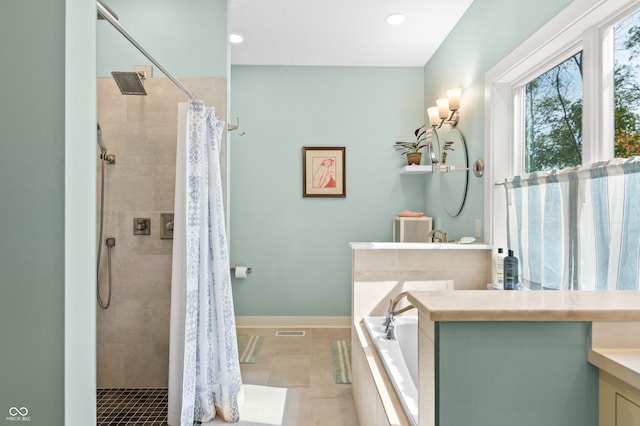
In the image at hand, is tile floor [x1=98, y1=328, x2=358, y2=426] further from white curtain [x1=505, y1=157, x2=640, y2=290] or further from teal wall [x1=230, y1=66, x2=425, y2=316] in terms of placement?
→ white curtain [x1=505, y1=157, x2=640, y2=290]

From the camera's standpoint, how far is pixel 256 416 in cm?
224

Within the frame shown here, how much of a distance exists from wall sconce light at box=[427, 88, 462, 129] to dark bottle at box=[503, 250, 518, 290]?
132 cm

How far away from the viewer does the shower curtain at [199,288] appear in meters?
2.03

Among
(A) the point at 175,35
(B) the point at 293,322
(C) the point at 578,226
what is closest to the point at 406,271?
(C) the point at 578,226

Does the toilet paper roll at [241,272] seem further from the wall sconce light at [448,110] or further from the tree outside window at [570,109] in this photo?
the tree outside window at [570,109]

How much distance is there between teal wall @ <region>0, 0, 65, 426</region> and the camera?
0.87 meters

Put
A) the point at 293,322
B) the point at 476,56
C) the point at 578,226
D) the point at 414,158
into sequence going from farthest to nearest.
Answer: the point at 293,322 → the point at 414,158 → the point at 476,56 → the point at 578,226

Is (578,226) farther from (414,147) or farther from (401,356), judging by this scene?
(414,147)

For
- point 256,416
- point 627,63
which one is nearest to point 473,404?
point 627,63

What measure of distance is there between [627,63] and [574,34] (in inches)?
12.9

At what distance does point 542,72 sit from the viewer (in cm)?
224

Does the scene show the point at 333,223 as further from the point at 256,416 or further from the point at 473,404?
the point at 473,404

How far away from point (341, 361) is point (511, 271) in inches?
58.9

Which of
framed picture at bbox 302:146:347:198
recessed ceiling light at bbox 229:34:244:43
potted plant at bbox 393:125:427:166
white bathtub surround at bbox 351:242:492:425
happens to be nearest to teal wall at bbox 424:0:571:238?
potted plant at bbox 393:125:427:166
